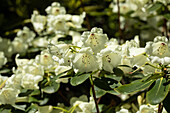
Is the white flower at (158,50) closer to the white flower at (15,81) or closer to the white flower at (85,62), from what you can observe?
the white flower at (85,62)

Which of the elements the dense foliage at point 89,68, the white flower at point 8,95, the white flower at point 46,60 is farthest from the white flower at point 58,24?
the white flower at point 8,95

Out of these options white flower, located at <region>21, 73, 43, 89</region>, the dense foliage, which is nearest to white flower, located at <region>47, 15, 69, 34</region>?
the dense foliage

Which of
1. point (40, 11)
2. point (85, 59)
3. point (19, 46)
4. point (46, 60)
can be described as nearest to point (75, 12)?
point (40, 11)

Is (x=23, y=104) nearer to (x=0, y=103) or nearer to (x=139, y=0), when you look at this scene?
(x=0, y=103)

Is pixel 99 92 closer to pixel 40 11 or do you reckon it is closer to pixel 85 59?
pixel 85 59

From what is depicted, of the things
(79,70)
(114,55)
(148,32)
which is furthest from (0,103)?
(148,32)

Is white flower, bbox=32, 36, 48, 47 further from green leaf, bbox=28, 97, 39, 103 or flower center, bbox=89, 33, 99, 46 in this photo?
flower center, bbox=89, 33, 99, 46
